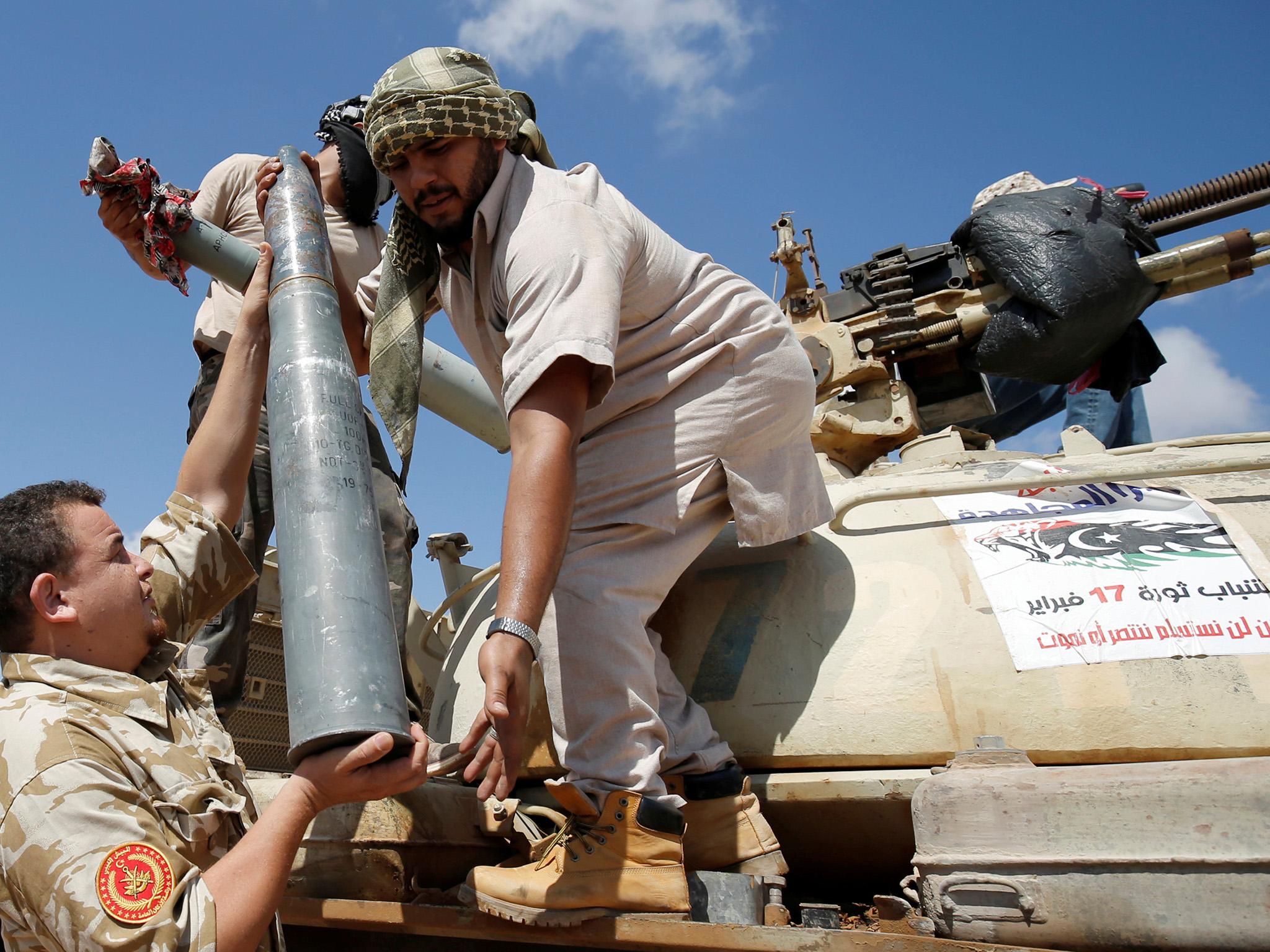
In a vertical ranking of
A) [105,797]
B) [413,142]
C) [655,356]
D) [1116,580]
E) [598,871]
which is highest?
[413,142]

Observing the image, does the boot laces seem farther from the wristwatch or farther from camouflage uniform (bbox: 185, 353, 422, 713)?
camouflage uniform (bbox: 185, 353, 422, 713)

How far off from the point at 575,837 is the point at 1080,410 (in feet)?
27.1

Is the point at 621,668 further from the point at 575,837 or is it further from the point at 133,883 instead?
the point at 133,883

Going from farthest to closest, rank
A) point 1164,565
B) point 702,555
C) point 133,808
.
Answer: point 702,555, point 1164,565, point 133,808

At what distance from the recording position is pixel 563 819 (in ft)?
7.43

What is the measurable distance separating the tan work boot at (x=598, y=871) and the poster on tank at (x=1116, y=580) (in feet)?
3.19

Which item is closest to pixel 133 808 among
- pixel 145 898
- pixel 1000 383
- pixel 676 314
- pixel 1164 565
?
pixel 145 898

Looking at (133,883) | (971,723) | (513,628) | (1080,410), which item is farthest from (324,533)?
(1080,410)

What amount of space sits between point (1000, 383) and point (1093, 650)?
780cm

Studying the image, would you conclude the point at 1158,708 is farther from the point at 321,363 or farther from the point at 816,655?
the point at 321,363

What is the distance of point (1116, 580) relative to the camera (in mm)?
2578

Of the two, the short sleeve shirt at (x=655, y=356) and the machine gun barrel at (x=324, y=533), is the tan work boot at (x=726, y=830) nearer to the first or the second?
the short sleeve shirt at (x=655, y=356)

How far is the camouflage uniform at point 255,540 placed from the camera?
11.7 feet

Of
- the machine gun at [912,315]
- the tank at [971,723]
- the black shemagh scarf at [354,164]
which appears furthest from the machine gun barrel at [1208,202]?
the black shemagh scarf at [354,164]
